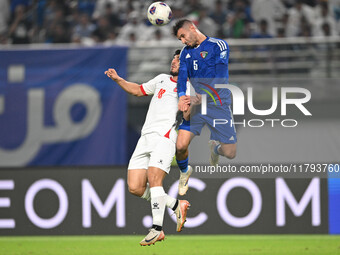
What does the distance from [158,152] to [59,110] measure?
3959mm

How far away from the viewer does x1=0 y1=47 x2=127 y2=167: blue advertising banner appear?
11.6 meters

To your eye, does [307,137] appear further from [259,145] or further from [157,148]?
[157,148]

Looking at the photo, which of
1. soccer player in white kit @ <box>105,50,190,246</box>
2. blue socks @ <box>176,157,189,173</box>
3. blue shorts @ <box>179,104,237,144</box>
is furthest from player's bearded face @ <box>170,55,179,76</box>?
blue socks @ <box>176,157,189,173</box>

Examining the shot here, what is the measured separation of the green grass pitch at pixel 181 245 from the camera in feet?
30.9

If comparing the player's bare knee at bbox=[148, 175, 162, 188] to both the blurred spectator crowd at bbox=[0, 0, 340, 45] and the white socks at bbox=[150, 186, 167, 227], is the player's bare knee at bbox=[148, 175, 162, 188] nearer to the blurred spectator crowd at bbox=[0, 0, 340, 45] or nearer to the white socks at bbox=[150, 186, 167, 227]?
the white socks at bbox=[150, 186, 167, 227]

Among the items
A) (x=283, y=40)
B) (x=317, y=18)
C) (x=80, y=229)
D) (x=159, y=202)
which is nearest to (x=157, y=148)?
(x=159, y=202)

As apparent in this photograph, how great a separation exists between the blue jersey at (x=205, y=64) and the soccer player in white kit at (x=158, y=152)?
0.16 meters

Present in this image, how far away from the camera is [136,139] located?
11.9 metres

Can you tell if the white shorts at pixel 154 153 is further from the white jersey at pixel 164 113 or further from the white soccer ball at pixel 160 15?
the white soccer ball at pixel 160 15

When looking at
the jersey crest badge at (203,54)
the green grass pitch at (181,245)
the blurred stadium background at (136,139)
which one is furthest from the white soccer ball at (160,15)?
the green grass pitch at (181,245)

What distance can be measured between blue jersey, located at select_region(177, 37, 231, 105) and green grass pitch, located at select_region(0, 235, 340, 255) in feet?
7.42

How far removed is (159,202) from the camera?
8055mm

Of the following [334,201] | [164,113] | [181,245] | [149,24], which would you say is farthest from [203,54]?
[149,24]

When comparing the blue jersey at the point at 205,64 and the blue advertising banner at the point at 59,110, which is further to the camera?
the blue advertising banner at the point at 59,110
